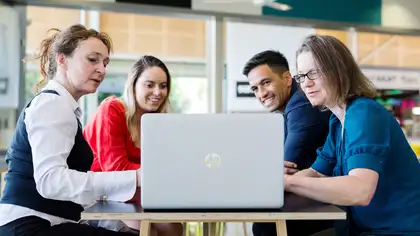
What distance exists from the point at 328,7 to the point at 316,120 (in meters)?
2.91

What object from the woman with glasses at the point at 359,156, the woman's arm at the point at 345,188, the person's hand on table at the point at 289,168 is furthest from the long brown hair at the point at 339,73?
the person's hand on table at the point at 289,168

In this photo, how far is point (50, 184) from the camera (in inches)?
53.4

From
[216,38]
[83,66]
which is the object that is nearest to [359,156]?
[83,66]

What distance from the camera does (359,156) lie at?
1.34m

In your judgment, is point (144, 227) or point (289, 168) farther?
point (289, 168)

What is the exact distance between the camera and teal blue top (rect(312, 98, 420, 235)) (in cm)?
138

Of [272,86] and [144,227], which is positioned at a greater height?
[272,86]

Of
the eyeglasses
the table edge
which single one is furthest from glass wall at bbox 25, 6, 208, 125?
the table edge

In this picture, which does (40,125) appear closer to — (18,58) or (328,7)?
(18,58)

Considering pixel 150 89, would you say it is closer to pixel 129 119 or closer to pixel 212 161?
pixel 129 119

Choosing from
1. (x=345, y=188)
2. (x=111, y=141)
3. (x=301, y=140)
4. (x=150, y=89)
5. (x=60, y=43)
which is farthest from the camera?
(x=150, y=89)

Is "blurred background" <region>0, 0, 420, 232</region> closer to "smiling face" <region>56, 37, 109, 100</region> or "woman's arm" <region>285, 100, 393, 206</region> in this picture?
"smiling face" <region>56, 37, 109, 100</region>

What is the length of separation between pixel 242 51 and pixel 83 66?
2967 millimetres

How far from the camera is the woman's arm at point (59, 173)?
1.36 meters
